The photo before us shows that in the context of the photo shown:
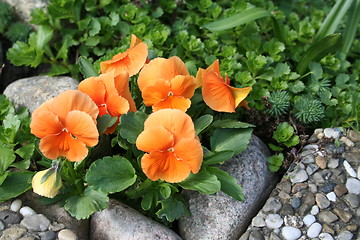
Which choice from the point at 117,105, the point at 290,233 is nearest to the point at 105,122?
the point at 117,105

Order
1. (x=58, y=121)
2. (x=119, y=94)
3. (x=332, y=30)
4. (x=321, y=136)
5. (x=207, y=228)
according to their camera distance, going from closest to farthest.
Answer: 1. (x=58, y=121)
2. (x=119, y=94)
3. (x=207, y=228)
4. (x=321, y=136)
5. (x=332, y=30)

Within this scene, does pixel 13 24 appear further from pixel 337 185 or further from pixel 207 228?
pixel 337 185

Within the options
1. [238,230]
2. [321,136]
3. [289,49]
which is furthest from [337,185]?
[289,49]

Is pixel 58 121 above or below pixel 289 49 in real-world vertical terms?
above

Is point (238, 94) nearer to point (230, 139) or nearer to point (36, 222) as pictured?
point (230, 139)

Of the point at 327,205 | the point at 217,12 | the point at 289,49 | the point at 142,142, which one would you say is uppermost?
the point at 142,142

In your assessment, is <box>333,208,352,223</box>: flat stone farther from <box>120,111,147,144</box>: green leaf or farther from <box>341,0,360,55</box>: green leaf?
<box>341,0,360,55</box>: green leaf

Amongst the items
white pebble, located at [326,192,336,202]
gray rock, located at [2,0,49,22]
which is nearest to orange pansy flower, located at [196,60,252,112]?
white pebble, located at [326,192,336,202]
